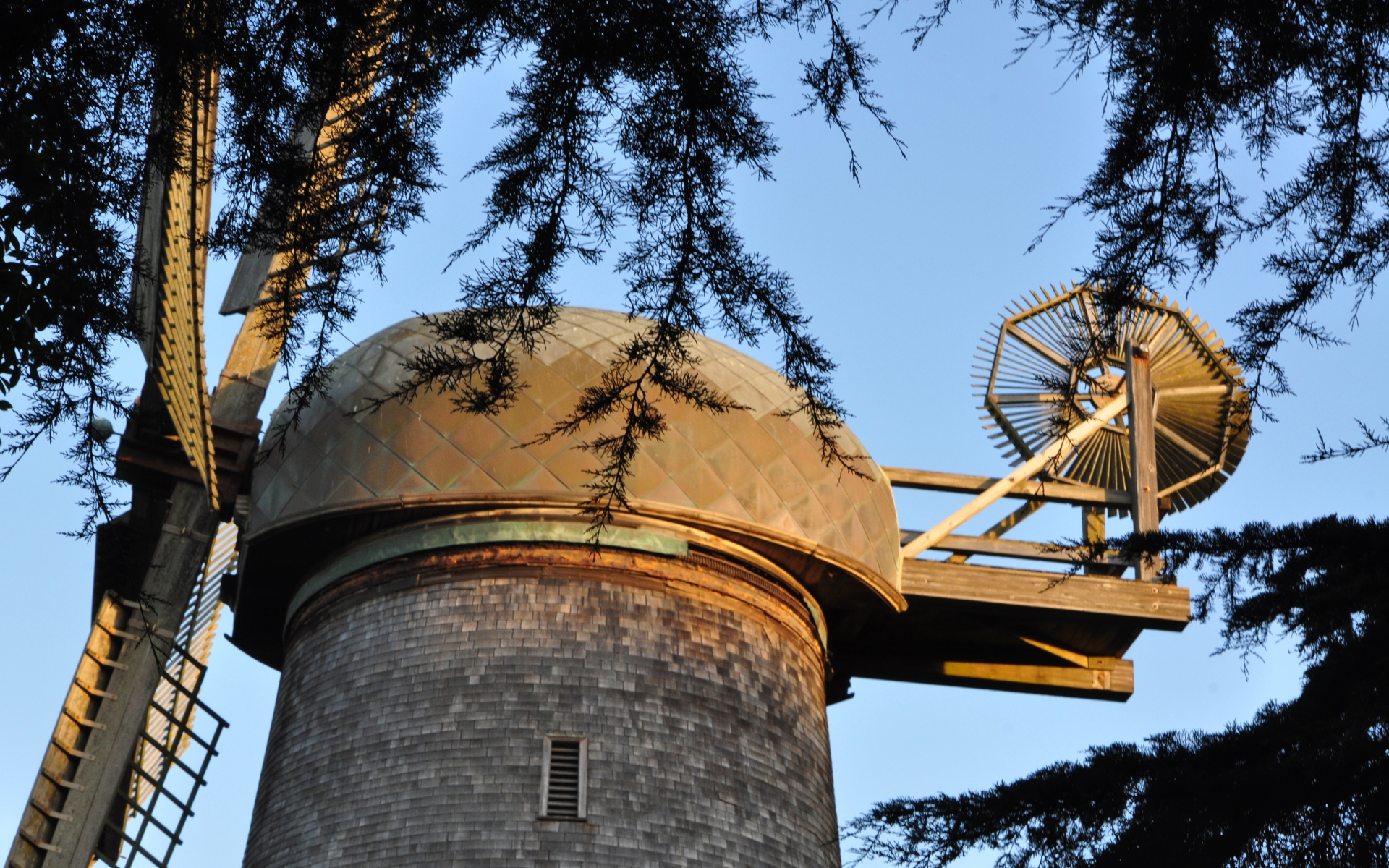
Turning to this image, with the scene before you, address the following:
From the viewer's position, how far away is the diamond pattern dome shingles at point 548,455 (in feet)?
49.4

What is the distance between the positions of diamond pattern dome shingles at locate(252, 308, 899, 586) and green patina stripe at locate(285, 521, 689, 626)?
346 millimetres

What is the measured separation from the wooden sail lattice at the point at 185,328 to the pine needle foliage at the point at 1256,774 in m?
5.66

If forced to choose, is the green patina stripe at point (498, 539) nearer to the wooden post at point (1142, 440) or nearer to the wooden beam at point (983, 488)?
the wooden beam at point (983, 488)

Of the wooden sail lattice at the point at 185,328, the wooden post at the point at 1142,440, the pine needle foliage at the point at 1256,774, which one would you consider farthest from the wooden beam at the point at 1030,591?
the pine needle foliage at the point at 1256,774

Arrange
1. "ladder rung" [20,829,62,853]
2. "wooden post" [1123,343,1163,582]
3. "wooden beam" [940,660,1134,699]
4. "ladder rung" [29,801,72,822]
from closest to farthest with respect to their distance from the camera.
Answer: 1. "ladder rung" [20,829,62,853]
2. "ladder rung" [29,801,72,822]
3. "wooden post" [1123,343,1163,582]
4. "wooden beam" [940,660,1134,699]

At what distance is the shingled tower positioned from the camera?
14.0m

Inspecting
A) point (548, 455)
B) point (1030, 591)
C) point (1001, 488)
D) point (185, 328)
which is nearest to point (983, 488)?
point (1001, 488)

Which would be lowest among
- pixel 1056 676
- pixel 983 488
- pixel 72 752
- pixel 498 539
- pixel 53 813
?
pixel 53 813

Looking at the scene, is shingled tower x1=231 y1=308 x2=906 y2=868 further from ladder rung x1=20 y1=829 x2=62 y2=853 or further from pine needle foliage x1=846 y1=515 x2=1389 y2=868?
pine needle foliage x1=846 y1=515 x2=1389 y2=868

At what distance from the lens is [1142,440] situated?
18.9 meters

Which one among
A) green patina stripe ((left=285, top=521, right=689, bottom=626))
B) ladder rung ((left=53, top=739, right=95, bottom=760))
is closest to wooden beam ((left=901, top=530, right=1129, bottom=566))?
green patina stripe ((left=285, top=521, right=689, bottom=626))

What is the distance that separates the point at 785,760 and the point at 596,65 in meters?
10.0

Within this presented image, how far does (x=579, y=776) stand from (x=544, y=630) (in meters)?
1.37

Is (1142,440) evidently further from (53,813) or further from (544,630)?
(53,813)
